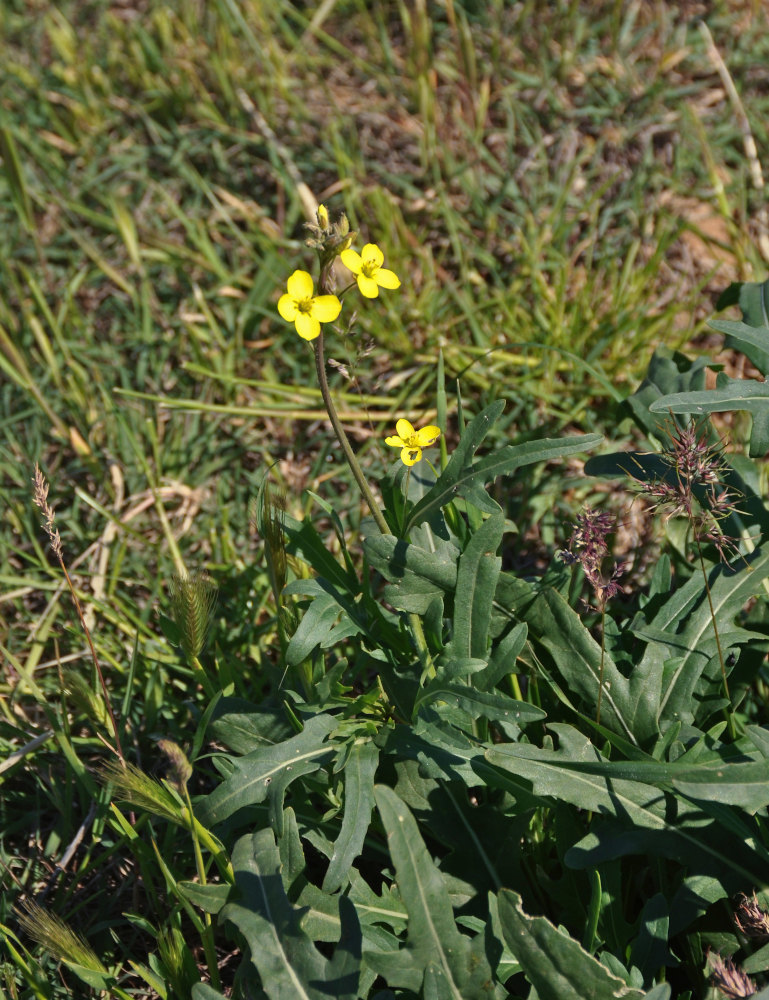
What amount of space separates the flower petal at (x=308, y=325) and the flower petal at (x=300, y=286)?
0.12 ft

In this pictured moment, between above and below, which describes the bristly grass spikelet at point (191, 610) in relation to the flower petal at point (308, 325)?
below

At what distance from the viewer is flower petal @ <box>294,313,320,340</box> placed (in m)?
1.62

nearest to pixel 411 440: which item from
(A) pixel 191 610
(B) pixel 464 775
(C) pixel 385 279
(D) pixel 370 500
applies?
(D) pixel 370 500

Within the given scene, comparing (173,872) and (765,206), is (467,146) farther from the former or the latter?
(173,872)

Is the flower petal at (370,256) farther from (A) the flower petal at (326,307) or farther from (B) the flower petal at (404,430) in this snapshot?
(B) the flower petal at (404,430)

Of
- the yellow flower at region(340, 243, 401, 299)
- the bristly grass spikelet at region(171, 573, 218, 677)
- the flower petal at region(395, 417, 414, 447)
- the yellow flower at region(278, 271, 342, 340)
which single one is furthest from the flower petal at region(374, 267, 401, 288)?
the bristly grass spikelet at region(171, 573, 218, 677)

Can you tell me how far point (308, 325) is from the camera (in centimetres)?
163

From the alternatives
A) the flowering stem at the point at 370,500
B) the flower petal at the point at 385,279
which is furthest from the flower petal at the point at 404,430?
the flower petal at the point at 385,279

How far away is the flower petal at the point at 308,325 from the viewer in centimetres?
162

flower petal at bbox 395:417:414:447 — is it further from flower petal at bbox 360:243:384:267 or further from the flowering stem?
flower petal at bbox 360:243:384:267

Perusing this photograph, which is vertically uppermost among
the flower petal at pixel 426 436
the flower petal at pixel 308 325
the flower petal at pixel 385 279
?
the flower petal at pixel 308 325

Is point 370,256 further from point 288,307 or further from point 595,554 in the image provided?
point 595,554

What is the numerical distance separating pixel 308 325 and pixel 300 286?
0.27ft

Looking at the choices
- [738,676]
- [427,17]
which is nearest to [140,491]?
[738,676]
